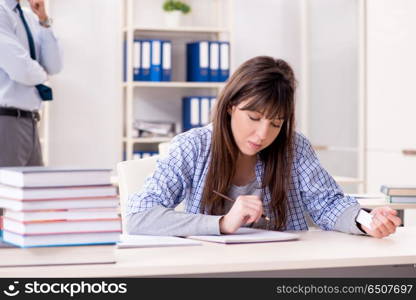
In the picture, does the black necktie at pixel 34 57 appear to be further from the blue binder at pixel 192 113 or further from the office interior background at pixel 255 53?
the blue binder at pixel 192 113

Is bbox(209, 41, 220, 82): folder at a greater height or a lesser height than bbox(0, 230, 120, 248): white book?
greater

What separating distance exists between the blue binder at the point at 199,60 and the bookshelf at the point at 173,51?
69 mm

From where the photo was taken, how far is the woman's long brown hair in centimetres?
217

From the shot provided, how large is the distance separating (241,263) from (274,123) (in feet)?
2.13

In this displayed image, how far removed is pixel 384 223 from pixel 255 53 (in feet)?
14.7

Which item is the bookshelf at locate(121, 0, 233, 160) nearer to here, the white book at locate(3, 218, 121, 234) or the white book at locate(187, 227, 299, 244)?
the white book at locate(187, 227, 299, 244)

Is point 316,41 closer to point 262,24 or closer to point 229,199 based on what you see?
point 262,24

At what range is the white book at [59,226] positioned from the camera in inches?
63.2

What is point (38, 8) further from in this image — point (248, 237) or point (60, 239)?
point (60, 239)

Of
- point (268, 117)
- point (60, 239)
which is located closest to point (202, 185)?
point (268, 117)

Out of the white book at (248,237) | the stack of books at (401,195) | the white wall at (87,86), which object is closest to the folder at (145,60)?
the white wall at (87,86)

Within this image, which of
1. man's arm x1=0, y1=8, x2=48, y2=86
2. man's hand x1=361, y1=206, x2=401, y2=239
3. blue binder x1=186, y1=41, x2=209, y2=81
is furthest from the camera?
blue binder x1=186, y1=41, x2=209, y2=81

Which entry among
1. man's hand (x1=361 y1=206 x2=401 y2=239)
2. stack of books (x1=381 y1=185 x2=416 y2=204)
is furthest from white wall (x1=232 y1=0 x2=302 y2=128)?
man's hand (x1=361 y1=206 x2=401 y2=239)

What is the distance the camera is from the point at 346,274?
68.8 inches
